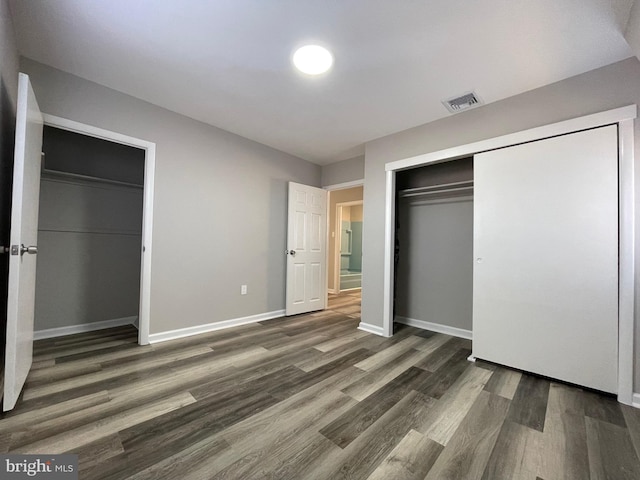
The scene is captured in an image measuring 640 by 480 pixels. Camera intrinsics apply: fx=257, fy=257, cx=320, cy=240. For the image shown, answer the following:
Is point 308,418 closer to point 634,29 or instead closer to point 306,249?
point 306,249

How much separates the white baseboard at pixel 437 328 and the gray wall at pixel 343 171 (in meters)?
2.15

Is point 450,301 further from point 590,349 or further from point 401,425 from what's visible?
point 401,425

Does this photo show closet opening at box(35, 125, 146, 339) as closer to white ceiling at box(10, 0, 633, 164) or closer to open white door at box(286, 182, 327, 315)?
white ceiling at box(10, 0, 633, 164)

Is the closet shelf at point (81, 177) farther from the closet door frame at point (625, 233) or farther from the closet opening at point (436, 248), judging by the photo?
the closet door frame at point (625, 233)

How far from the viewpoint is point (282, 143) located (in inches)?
138

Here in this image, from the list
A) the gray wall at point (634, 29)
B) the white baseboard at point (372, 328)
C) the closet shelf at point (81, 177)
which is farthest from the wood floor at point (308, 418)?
the gray wall at point (634, 29)

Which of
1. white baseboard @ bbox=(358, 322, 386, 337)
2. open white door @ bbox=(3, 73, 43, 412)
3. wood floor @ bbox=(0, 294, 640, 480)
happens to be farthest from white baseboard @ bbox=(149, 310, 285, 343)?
white baseboard @ bbox=(358, 322, 386, 337)

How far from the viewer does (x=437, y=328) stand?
3248 millimetres

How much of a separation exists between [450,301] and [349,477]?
253 cm

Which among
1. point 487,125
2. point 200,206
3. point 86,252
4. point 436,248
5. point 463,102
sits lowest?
point 86,252

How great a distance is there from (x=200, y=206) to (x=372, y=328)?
2.52 m

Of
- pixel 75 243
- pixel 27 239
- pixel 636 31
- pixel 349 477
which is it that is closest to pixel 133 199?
pixel 75 243

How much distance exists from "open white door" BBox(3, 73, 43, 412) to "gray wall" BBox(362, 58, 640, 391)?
2.95 m

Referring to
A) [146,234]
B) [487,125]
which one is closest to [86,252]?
[146,234]
